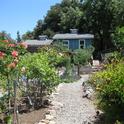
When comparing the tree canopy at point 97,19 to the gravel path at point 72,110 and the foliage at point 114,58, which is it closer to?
the foliage at point 114,58

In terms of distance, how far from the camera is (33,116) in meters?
14.4

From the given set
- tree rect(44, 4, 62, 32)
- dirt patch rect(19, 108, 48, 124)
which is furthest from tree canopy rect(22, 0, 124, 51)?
dirt patch rect(19, 108, 48, 124)

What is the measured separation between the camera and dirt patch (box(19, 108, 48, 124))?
13.5 m

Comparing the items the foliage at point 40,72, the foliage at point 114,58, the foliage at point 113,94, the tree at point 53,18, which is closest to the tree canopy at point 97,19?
the tree at point 53,18

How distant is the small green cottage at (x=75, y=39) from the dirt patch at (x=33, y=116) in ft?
141

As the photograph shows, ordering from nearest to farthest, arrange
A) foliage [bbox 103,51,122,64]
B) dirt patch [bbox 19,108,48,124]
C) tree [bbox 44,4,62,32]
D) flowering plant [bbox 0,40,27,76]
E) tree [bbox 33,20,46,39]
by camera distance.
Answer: flowering plant [bbox 0,40,27,76]
dirt patch [bbox 19,108,48,124]
foliage [bbox 103,51,122,64]
tree [bbox 44,4,62,32]
tree [bbox 33,20,46,39]

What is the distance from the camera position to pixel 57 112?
1456cm

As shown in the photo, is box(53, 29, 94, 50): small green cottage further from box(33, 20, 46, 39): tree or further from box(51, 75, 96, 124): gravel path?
box(51, 75, 96, 124): gravel path

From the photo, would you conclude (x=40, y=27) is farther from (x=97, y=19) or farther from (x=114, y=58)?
(x=114, y=58)

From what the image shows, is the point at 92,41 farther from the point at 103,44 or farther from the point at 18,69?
the point at 18,69

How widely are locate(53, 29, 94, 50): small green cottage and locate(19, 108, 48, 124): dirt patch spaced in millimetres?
42901

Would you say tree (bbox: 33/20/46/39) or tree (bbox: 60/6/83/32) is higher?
tree (bbox: 60/6/83/32)

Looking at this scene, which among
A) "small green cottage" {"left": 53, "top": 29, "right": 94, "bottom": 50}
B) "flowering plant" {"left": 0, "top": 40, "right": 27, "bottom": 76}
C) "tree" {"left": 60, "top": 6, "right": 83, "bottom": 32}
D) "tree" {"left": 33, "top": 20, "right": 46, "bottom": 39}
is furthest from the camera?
"tree" {"left": 33, "top": 20, "right": 46, "bottom": 39}

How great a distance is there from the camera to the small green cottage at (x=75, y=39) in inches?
2288
